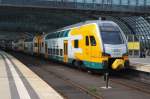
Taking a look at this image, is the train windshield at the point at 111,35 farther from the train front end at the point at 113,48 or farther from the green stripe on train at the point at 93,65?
the green stripe on train at the point at 93,65

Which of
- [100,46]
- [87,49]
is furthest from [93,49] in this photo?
[87,49]

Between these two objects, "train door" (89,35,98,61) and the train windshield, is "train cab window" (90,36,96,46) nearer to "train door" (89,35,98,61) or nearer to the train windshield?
"train door" (89,35,98,61)

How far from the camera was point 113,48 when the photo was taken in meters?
24.3

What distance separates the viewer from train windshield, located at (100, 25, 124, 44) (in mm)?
24750

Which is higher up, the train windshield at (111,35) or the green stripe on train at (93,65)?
the train windshield at (111,35)

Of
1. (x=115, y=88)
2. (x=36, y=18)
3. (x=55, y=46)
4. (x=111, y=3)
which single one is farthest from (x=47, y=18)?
(x=115, y=88)

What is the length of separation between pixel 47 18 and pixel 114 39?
245 ft

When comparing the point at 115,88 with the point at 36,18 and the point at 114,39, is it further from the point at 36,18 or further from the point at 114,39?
the point at 36,18

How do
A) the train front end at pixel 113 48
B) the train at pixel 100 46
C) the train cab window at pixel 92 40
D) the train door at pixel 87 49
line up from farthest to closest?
the train door at pixel 87 49, the train cab window at pixel 92 40, the train at pixel 100 46, the train front end at pixel 113 48

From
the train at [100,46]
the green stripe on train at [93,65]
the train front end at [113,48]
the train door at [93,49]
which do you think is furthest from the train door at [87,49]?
the train front end at [113,48]

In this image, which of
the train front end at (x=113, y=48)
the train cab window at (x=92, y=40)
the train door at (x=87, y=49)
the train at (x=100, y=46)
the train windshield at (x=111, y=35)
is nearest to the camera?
the train front end at (x=113, y=48)

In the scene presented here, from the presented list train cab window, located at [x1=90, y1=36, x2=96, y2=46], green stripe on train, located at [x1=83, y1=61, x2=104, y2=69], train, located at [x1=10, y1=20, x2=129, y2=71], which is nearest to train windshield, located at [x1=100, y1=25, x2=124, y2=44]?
train, located at [x1=10, y1=20, x2=129, y2=71]

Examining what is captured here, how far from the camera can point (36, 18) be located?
9962 cm

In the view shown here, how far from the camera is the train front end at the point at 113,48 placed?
24078mm
